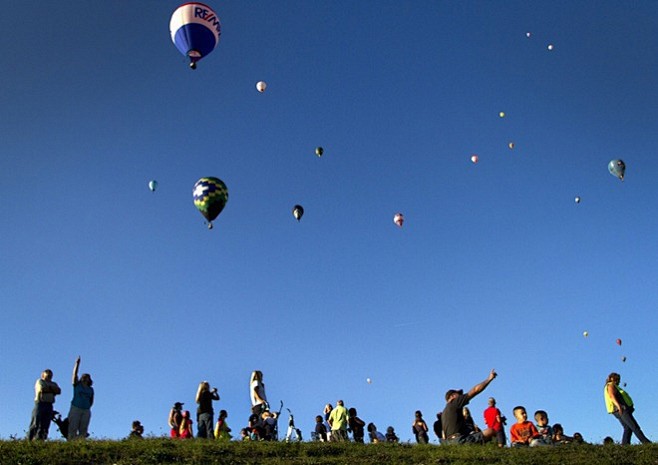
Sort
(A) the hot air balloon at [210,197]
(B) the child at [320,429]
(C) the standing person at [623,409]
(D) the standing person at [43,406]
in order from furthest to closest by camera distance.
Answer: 1. (A) the hot air balloon at [210,197]
2. (B) the child at [320,429]
3. (C) the standing person at [623,409]
4. (D) the standing person at [43,406]

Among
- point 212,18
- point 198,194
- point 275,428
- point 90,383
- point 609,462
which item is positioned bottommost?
point 609,462

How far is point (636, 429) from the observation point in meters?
15.9

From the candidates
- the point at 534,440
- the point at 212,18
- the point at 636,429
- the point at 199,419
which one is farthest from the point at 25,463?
the point at 212,18

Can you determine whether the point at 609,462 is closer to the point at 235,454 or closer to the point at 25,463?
the point at 235,454

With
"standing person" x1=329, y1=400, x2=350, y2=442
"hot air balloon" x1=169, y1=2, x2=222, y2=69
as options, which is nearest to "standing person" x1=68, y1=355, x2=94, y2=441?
"standing person" x1=329, y1=400, x2=350, y2=442

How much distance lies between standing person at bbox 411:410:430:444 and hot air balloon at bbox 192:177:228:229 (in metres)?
11.9

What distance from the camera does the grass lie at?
1278cm

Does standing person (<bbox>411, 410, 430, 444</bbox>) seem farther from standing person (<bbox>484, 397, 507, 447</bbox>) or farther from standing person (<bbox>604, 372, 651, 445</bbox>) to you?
standing person (<bbox>604, 372, 651, 445</bbox>)

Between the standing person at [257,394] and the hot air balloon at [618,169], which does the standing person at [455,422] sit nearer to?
the standing person at [257,394]

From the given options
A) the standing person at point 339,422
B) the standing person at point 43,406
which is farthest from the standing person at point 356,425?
the standing person at point 43,406

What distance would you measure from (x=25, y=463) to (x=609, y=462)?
11569mm

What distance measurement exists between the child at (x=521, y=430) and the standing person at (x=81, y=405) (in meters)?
10.4

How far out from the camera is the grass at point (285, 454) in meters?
12.8

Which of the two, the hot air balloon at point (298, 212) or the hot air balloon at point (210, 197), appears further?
the hot air balloon at point (298, 212)
